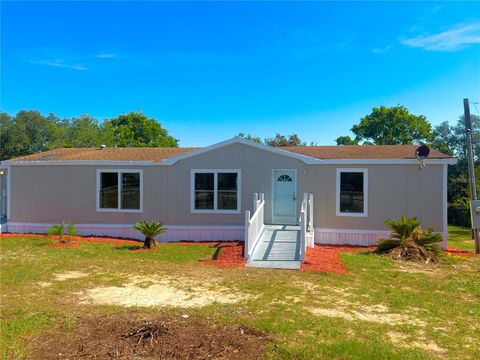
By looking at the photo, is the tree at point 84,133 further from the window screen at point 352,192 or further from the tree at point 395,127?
the window screen at point 352,192

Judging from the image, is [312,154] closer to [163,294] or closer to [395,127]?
[163,294]

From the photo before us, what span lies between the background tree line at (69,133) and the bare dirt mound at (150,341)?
39397mm

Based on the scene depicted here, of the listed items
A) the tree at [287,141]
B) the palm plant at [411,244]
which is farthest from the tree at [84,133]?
the palm plant at [411,244]

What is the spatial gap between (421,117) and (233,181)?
32.2m

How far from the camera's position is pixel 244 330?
4.73 meters

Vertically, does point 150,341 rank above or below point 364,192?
below

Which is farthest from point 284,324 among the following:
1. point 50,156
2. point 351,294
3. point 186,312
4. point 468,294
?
point 50,156

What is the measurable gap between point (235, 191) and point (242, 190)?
10.1 inches

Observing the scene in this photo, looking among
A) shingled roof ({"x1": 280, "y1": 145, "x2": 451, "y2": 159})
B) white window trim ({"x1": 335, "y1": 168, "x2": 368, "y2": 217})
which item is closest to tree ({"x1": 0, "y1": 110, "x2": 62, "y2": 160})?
shingled roof ({"x1": 280, "y1": 145, "x2": 451, "y2": 159})

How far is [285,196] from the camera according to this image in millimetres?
12688

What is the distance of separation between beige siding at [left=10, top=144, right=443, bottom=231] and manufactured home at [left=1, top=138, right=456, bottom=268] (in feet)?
0.11

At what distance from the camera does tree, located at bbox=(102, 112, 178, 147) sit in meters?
42.8

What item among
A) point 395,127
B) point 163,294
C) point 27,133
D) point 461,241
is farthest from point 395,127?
point 27,133

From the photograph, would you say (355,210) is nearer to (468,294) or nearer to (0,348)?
(468,294)
